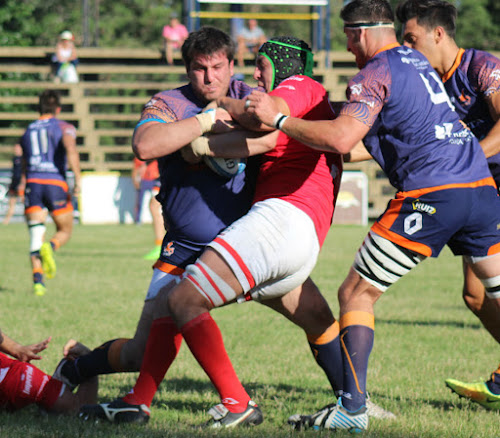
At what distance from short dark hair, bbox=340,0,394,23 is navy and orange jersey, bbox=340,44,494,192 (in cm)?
16

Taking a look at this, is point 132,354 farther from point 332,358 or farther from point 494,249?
point 494,249

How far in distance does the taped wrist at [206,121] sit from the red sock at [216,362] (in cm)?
89

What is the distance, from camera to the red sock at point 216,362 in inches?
145

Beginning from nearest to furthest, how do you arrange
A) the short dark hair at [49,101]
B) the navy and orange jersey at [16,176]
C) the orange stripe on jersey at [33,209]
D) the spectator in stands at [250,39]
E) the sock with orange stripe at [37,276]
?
the sock with orange stripe at [37,276] < the orange stripe on jersey at [33,209] < the short dark hair at [49,101] < the navy and orange jersey at [16,176] < the spectator in stands at [250,39]

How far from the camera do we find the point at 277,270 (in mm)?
3654

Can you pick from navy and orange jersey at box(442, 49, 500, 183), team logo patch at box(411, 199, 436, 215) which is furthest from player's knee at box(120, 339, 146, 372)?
navy and orange jersey at box(442, 49, 500, 183)

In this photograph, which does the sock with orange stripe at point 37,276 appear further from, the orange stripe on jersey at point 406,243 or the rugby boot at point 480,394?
the orange stripe on jersey at point 406,243

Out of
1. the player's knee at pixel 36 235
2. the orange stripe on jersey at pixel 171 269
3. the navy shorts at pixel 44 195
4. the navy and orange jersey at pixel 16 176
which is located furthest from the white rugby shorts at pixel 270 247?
the navy and orange jersey at pixel 16 176

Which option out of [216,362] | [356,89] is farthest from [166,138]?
[216,362]

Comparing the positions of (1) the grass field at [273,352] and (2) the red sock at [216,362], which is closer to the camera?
(2) the red sock at [216,362]

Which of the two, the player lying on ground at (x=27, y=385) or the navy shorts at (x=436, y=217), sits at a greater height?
the navy shorts at (x=436, y=217)

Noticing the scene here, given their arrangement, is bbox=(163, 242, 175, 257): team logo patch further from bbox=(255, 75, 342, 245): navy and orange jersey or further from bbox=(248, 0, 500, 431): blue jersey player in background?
bbox=(248, 0, 500, 431): blue jersey player in background

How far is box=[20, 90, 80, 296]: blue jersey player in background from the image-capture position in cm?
962

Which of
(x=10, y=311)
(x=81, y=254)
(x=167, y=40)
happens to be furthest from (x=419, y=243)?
(x=167, y=40)
